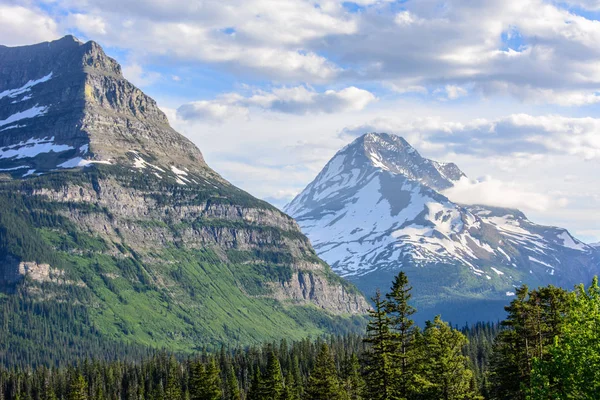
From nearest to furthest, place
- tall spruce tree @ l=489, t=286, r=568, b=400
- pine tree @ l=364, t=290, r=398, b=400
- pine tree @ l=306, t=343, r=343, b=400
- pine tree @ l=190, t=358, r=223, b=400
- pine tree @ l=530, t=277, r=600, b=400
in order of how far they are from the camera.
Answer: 1. pine tree @ l=530, t=277, r=600, b=400
2. pine tree @ l=364, t=290, r=398, b=400
3. tall spruce tree @ l=489, t=286, r=568, b=400
4. pine tree @ l=306, t=343, r=343, b=400
5. pine tree @ l=190, t=358, r=223, b=400

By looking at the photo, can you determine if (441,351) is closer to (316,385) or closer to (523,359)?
(523,359)

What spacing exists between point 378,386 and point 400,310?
815 cm

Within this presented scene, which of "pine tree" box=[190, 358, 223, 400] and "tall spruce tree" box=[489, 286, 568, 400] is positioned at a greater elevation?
"tall spruce tree" box=[489, 286, 568, 400]

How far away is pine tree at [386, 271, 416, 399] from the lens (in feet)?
251

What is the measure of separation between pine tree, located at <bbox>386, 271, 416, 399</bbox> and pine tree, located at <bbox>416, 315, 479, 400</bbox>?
1475 millimetres

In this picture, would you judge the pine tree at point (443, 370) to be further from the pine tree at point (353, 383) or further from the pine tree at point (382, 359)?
the pine tree at point (353, 383)

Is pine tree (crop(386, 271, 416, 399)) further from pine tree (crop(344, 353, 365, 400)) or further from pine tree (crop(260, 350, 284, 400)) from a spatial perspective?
pine tree (crop(344, 353, 365, 400))

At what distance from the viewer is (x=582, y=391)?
196 feet

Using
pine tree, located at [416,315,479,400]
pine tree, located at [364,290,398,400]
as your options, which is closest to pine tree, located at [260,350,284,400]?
pine tree, located at [364,290,398,400]

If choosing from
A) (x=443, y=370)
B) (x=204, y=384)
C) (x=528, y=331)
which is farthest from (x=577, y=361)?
(x=204, y=384)

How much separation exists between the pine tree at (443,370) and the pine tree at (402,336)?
1475mm

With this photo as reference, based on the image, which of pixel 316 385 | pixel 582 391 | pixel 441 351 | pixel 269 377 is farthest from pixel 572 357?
pixel 269 377

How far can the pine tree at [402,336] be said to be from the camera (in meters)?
76.6

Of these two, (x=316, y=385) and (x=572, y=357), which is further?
(x=316, y=385)
